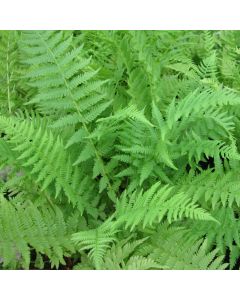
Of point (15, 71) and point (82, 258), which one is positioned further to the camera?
point (15, 71)

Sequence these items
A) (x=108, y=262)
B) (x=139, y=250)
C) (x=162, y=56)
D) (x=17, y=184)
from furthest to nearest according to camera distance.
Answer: (x=162, y=56)
(x=17, y=184)
(x=139, y=250)
(x=108, y=262)

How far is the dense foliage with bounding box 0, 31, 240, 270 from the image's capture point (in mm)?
1755

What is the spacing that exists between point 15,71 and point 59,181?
2.81 ft

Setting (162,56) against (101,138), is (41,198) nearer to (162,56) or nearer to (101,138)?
(101,138)

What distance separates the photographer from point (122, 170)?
212 centimetres

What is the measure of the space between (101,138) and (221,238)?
0.69 m

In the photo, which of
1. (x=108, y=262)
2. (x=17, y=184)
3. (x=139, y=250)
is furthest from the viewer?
(x=17, y=184)

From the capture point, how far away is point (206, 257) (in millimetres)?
1709

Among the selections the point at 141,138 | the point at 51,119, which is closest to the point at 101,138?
the point at 141,138

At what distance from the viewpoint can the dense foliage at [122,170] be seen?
1.75 meters

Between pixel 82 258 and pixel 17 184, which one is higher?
pixel 17 184

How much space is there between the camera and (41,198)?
2.03m

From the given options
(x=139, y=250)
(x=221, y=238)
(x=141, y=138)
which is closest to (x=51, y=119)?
(x=141, y=138)

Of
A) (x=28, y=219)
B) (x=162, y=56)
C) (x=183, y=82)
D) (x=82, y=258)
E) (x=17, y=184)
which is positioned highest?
(x=162, y=56)
